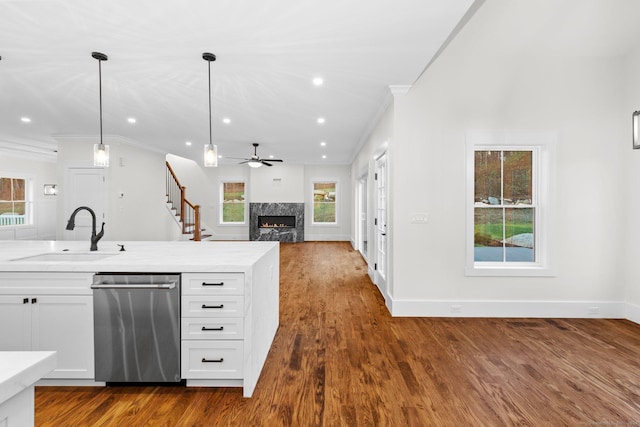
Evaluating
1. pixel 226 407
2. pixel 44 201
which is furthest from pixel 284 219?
pixel 226 407

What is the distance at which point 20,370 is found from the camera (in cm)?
70

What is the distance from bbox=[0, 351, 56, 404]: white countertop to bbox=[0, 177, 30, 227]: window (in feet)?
34.3

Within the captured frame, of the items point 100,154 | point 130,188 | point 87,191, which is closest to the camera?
point 100,154

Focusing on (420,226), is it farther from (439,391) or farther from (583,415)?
(583,415)

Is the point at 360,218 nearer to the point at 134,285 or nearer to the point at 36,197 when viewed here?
the point at 134,285

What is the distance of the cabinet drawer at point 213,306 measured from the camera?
2.14 metres

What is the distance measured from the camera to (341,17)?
7.63 ft

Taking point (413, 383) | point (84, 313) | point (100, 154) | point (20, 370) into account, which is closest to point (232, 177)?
point (100, 154)

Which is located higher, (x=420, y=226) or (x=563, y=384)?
(x=420, y=226)

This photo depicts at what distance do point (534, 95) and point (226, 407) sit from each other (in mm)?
4291

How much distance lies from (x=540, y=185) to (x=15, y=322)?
197 inches

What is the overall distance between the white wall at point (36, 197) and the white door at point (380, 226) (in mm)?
9312

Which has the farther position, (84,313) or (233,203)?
(233,203)

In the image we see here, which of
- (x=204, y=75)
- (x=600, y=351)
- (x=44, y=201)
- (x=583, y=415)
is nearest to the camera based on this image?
(x=583, y=415)
